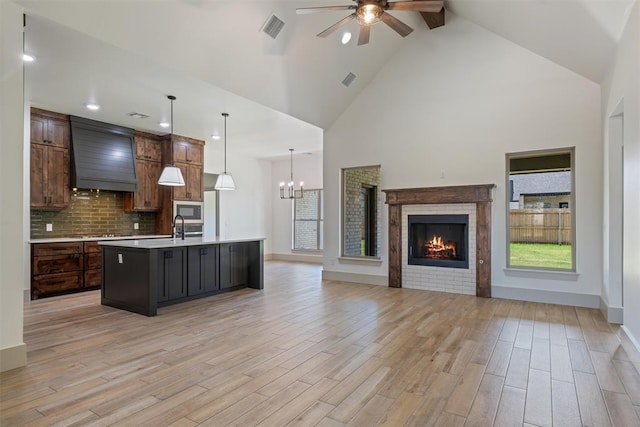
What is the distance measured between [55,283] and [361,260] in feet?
16.5

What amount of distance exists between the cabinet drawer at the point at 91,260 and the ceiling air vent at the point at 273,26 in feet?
15.3

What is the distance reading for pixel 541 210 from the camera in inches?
208

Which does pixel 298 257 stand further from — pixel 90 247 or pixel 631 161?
pixel 631 161

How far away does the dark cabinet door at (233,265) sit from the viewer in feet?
18.6

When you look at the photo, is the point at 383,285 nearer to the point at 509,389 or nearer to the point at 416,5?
the point at 509,389

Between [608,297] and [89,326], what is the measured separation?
598 cm

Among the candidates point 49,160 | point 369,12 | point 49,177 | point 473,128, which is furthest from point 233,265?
point 473,128

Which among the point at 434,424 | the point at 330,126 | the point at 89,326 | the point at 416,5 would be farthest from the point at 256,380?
the point at 330,126

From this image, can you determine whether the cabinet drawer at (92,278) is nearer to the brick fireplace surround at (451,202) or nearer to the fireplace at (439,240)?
the brick fireplace surround at (451,202)

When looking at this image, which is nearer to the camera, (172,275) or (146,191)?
(172,275)

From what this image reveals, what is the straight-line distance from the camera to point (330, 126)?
6906 mm

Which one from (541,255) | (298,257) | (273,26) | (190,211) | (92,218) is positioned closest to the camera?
(273,26)

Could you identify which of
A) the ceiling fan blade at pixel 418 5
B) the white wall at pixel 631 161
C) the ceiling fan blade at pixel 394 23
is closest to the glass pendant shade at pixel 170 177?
the ceiling fan blade at pixel 394 23

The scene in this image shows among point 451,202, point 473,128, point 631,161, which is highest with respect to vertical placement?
point 473,128
